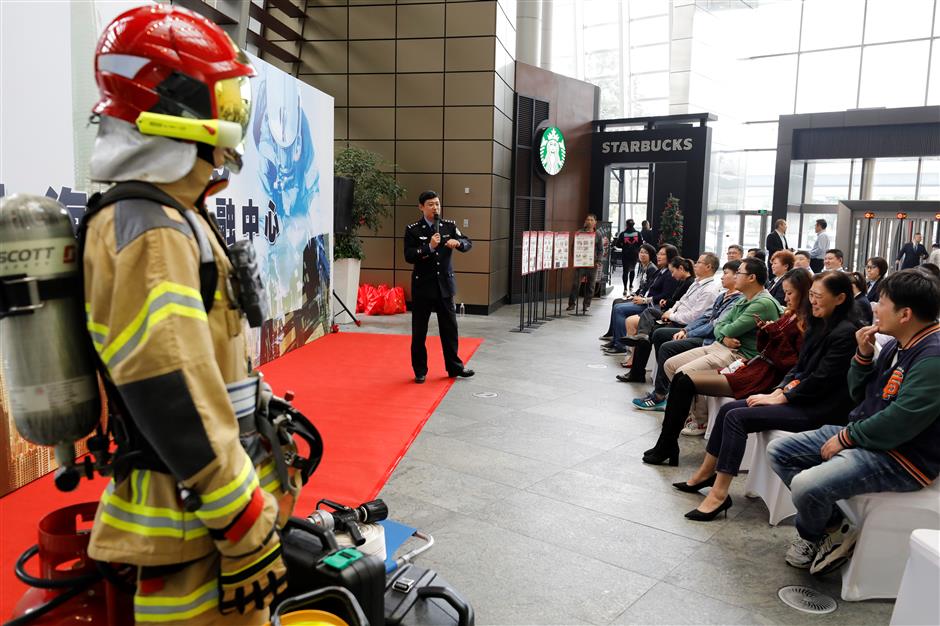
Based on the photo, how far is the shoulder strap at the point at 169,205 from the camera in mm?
1172

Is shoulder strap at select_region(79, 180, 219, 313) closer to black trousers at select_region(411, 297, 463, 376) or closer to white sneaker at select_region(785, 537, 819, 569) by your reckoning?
white sneaker at select_region(785, 537, 819, 569)

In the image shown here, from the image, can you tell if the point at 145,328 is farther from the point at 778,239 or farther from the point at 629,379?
the point at 778,239

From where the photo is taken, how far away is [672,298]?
262 inches

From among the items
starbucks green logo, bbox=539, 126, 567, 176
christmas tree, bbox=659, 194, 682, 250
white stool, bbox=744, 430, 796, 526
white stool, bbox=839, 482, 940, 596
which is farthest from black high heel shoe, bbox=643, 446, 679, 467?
christmas tree, bbox=659, 194, 682, 250

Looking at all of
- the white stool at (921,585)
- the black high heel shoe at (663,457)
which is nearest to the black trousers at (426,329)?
the black high heel shoe at (663,457)

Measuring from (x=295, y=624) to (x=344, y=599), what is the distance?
124 mm

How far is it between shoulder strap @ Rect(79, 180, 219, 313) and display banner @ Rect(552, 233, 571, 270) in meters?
8.87

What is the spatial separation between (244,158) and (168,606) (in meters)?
5.00

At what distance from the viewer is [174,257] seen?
1137 mm

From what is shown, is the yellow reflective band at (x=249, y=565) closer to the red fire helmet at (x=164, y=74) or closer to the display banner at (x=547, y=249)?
the red fire helmet at (x=164, y=74)

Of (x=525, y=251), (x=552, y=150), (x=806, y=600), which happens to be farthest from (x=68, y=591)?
(x=552, y=150)

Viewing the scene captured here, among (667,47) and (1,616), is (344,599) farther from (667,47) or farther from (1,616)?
(667,47)

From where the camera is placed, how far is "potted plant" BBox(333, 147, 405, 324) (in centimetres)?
908

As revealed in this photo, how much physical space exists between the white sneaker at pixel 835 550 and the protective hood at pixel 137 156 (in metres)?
2.78
